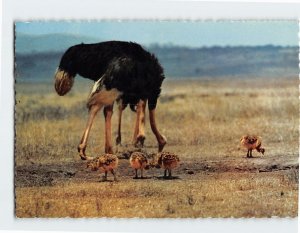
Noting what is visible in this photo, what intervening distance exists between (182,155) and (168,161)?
6cm

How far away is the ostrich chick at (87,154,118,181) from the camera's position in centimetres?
380

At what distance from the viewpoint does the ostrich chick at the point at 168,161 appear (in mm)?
3791

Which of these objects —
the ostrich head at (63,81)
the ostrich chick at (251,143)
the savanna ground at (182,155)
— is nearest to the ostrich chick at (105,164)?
the savanna ground at (182,155)

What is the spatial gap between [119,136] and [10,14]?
0.63 metres

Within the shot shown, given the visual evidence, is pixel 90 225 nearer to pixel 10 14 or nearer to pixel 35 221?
pixel 35 221

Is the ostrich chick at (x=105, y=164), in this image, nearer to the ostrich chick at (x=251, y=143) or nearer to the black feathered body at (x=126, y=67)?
the black feathered body at (x=126, y=67)

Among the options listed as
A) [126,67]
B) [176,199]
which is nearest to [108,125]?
[126,67]

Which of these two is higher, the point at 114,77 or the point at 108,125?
the point at 114,77

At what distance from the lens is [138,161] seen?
12.5ft

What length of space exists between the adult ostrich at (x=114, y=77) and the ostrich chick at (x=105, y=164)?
30 mm

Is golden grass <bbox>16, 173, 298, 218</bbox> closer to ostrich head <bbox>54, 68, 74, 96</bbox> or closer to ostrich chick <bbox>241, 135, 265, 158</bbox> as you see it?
ostrich chick <bbox>241, 135, 265, 158</bbox>

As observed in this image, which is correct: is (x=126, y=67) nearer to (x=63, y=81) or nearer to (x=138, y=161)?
(x=63, y=81)

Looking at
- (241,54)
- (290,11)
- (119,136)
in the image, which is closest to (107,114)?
(119,136)

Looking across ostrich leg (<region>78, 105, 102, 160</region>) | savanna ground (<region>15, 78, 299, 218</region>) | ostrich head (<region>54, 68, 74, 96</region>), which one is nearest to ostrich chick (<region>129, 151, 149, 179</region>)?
savanna ground (<region>15, 78, 299, 218</region>)
